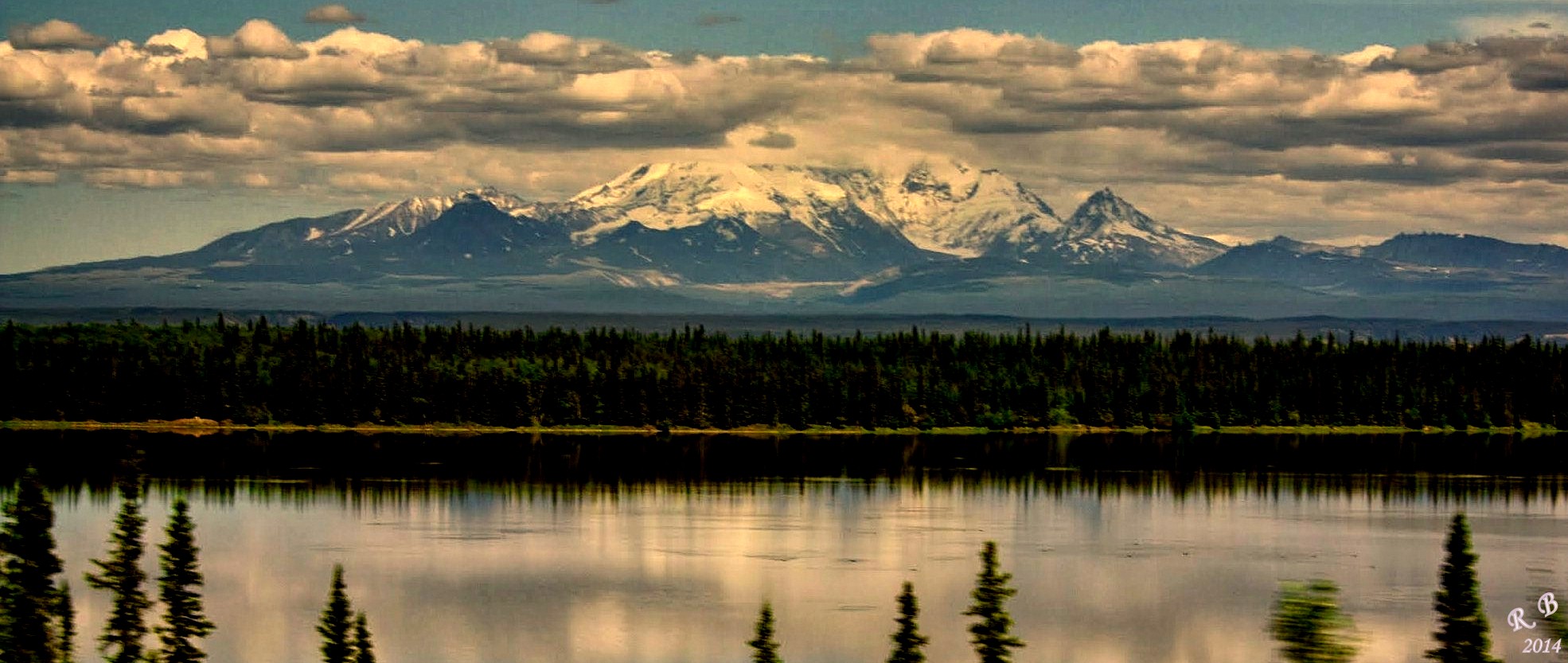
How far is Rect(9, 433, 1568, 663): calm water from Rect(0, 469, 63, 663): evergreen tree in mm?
19261

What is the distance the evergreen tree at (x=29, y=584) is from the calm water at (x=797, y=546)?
19.3 m

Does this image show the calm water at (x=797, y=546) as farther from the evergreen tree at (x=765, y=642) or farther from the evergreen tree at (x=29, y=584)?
the evergreen tree at (x=765, y=642)

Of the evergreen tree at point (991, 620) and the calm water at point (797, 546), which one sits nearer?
the evergreen tree at point (991, 620)

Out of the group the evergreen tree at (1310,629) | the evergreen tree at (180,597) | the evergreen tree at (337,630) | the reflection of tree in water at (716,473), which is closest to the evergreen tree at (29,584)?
the evergreen tree at (180,597)

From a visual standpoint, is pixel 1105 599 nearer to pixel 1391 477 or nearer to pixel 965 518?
pixel 965 518

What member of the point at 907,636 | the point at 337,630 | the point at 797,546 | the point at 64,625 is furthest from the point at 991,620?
the point at 797,546

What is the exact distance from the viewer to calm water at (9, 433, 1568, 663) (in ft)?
307

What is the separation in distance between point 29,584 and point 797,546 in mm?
62700

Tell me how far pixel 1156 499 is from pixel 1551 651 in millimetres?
75762

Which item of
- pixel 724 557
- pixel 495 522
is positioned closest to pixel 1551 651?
pixel 724 557

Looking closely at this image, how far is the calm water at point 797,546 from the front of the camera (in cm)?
9350

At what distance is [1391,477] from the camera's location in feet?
575

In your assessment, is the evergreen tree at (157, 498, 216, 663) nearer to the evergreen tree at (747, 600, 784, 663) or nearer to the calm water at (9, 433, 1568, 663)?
the calm water at (9, 433, 1568, 663)

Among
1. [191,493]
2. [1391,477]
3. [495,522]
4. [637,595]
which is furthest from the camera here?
[1391,477]
